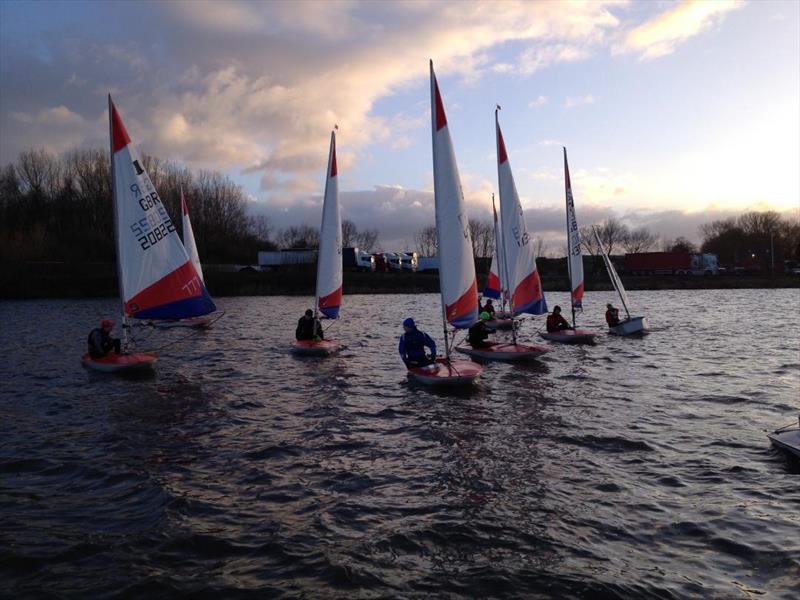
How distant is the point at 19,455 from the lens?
31.6 feet

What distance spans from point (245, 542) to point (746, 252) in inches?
5432

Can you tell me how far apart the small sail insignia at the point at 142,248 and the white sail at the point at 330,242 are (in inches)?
249

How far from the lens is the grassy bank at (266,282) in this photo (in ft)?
205

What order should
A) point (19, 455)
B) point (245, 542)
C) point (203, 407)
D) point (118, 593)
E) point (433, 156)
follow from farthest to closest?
point (433, 156), point (203, 407), point (19, 455), point (245, 542), point (118, 593)

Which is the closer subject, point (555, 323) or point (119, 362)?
point (119, 362)

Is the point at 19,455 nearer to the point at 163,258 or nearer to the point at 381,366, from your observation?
the point at 163,258

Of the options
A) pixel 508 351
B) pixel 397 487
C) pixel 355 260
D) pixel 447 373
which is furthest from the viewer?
pixel 355 260

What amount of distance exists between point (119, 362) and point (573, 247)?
19048 mm

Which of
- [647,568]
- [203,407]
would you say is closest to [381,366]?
[203,407]

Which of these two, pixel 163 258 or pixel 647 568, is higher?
pixel 163 258

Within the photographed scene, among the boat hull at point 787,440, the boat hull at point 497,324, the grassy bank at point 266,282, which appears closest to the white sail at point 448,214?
the boat hull at point 787,440

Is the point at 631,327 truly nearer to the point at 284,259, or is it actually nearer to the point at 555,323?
the point at 555,323

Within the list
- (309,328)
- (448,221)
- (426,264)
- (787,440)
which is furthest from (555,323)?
(426,264)

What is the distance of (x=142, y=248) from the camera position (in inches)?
632
